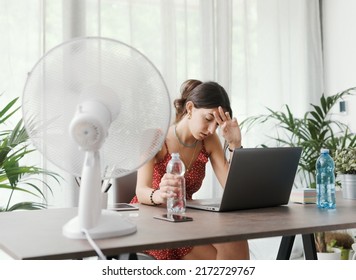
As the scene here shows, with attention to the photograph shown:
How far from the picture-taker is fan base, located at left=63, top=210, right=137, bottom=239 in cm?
127

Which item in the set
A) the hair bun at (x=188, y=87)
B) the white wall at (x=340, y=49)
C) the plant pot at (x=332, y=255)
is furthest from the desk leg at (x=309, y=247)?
the white wall at (x=340, y=49)

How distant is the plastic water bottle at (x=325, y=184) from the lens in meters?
1.90

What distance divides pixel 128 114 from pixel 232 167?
1.58 feet

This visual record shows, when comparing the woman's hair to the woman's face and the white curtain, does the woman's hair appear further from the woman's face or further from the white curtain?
the white curtain

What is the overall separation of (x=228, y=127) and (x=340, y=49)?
2151 mm

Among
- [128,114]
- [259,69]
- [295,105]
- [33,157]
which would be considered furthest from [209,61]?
[128,114]

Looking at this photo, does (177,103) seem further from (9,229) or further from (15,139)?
(9,229)

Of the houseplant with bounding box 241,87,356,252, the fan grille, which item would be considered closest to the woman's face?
the fan grille

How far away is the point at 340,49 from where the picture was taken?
158 inches

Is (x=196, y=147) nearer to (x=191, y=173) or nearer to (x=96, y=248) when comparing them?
(x=191, y=173)

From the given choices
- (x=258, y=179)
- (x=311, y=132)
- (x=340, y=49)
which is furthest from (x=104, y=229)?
(x=340, y=49)

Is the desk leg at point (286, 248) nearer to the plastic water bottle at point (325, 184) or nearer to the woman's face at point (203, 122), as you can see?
the plastic water bottle at point (325, 184)

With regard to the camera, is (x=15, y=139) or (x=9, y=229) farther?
(x=15, y=139)

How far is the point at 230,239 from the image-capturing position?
4.33ft
